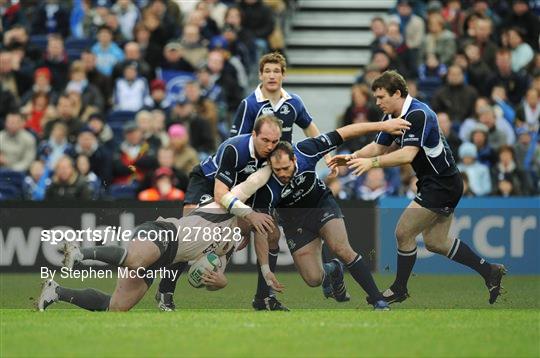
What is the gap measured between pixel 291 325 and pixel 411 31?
1151 cm

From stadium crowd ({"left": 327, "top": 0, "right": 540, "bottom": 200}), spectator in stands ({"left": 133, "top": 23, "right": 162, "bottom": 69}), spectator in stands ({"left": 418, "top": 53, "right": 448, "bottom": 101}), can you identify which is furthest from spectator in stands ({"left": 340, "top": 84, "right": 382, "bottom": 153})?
spectator in stands ({"left": 133, "top": 23, "right": 162, "bottom": 69})

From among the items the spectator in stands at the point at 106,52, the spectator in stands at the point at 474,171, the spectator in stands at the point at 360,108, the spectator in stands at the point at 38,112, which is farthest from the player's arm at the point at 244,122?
the spectator in stands at the point at 106,52

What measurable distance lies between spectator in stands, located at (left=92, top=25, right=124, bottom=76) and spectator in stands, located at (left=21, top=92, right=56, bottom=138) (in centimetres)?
110

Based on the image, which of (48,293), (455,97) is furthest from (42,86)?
(48,293)

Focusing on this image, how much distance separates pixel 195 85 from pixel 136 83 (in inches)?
46.3

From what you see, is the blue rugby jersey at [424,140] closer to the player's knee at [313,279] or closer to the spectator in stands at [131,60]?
the player's knee at [313,279]

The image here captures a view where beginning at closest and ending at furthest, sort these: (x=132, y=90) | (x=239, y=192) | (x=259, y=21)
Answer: (x=239, y=192) < (x=132, y=90) < (x=259, y=21)

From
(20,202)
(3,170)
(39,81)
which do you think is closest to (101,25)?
(39,81)

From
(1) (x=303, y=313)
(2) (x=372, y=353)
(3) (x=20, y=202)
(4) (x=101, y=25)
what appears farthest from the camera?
(4) (x=101, y=25)

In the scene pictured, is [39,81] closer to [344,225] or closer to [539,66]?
[539,66]

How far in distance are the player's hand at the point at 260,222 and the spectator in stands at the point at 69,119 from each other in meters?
8.26

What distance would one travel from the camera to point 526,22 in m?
22.4

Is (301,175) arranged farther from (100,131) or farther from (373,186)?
(100,131)

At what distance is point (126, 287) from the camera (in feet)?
42.5
